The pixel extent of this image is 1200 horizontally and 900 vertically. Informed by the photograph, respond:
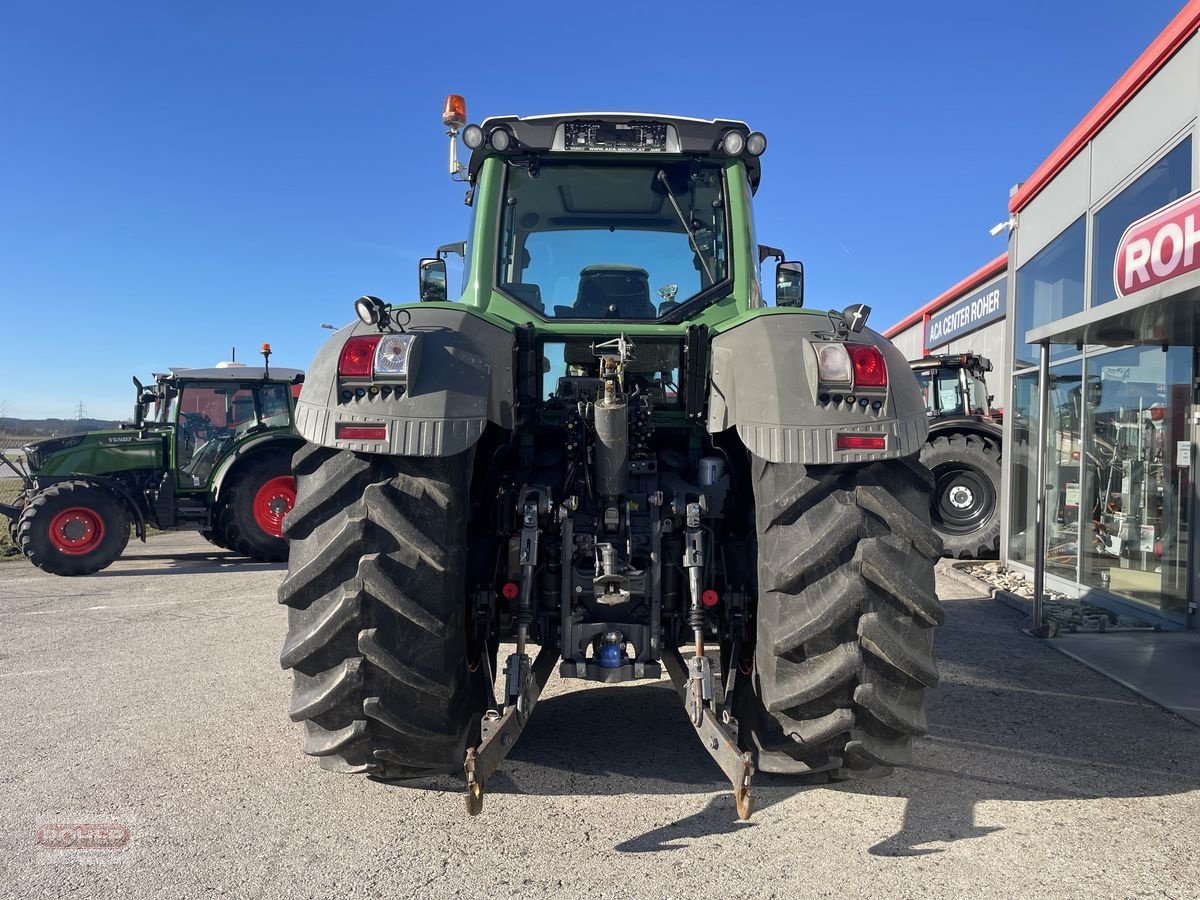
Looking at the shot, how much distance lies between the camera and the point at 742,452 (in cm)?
352

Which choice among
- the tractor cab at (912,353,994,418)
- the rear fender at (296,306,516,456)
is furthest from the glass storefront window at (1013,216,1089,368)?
the rear fender at (296,306,516,456)

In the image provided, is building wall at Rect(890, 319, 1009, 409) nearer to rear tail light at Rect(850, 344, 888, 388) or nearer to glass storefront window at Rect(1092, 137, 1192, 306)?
glass storefront window at Rect(1092, 137, 1192, 306)

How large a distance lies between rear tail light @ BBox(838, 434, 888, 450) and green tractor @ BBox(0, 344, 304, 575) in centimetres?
925

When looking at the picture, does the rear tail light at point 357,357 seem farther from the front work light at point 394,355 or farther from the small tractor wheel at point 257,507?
the small tractor wheel at point 257,507

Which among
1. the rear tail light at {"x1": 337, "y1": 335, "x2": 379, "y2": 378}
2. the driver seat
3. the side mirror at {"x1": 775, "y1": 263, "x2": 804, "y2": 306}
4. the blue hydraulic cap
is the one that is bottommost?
the blue hydraulic cap

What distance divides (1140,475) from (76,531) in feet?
36.0

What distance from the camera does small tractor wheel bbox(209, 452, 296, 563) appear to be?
10.6 metres

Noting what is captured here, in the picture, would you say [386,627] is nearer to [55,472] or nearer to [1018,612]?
[1018,612]

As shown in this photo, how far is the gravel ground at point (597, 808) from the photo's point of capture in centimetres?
267

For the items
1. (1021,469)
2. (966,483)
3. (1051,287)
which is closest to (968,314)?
(966,483)

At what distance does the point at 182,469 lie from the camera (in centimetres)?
1112

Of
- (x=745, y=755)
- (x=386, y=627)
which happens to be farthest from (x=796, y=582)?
(x=386, y=627)

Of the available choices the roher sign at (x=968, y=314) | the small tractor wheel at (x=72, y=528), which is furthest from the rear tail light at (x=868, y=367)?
the roher sign at (x=968, y=314)

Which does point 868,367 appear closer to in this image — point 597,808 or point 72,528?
point 597,808
